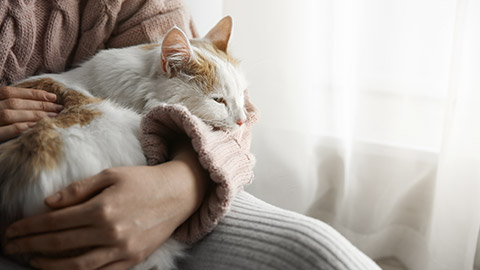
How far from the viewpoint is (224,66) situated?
91 centimetres

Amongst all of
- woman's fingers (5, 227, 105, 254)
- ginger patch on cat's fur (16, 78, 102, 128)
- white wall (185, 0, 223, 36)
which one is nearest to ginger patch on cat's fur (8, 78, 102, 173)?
ginger patch on cat's fur (16, 78, 102, 128)

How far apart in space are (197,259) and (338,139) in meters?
0.81

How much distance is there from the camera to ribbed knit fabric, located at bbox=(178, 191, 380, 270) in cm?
61

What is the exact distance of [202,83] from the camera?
85 cm

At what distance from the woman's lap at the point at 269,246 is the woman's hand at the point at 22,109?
242 mm

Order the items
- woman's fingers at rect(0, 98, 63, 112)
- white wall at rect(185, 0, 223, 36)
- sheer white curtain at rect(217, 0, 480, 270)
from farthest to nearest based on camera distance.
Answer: white wall at rect(185, 0, 223, 36)
sheer white curtain at rect(217, 0, 480, 270)
woman's fingers at rect(0, 98, 63, 112)

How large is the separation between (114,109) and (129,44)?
37 centimetres

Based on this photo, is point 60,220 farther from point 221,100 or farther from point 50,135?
point 221,100

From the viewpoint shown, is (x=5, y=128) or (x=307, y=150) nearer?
(x=5, y=128)

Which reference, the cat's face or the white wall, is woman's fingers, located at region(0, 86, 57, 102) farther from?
the white wall

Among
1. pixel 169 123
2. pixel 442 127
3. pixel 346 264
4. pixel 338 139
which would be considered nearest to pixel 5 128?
pixel 169 123

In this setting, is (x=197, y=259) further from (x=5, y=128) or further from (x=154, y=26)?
(x=154, y=26)

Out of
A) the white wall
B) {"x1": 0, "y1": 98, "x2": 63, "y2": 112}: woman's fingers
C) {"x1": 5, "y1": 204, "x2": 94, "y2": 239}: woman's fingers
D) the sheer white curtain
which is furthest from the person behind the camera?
the white wall

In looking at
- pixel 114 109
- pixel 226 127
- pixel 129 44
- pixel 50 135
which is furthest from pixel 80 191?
pixel 129 44
